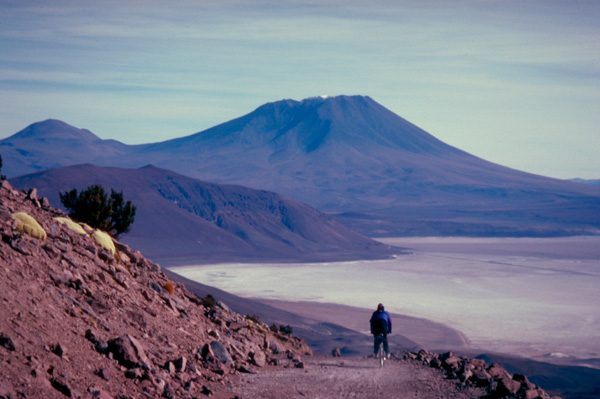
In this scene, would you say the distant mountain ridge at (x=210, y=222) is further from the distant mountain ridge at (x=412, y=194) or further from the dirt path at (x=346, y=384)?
the dirt path at (x=346, y=384)

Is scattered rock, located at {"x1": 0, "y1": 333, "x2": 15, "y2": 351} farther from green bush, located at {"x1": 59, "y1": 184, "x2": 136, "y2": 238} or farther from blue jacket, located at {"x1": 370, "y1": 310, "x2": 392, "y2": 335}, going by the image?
green bush, located at {"x1": 59, "y1": 184, "x2": 136, "y2": 238}

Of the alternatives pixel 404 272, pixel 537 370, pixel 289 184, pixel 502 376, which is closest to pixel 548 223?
pixel 289 184

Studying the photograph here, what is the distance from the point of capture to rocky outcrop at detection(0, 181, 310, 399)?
7.22m

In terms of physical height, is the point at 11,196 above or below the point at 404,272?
above

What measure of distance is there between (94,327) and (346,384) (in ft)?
12.2

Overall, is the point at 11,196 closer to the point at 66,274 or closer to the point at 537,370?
the point at 66,274

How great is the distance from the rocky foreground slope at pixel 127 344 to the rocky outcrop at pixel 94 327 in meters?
0.02

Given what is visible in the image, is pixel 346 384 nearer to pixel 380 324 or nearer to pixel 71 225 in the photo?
pixel 380 324

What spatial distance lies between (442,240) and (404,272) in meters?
44.6

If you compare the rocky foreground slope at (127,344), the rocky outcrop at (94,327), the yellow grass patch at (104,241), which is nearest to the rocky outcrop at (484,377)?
the rocky foreground slope at (127,344)

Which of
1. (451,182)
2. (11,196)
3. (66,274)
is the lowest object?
(66,274)

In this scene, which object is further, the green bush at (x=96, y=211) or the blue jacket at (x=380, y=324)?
the green bush at (x=96, y=211)

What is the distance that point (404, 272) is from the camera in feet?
249

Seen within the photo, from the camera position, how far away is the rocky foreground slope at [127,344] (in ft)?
24.3
